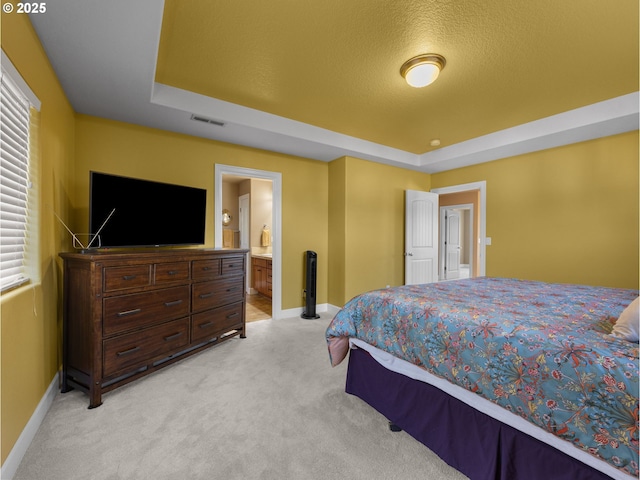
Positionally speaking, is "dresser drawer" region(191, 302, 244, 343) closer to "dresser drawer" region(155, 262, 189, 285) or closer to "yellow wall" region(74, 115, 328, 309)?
"dresser drawer" region(155, 262, 189, 285)

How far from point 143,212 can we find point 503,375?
291 cm

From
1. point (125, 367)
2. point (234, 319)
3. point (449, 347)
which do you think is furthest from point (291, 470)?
point (234, 319)

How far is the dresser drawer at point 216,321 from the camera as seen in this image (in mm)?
2738

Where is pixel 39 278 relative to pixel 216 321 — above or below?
above

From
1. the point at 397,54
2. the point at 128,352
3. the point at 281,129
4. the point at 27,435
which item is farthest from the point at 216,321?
the point at 397,54

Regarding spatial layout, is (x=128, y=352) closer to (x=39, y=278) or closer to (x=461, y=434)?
(x=39, y=278)

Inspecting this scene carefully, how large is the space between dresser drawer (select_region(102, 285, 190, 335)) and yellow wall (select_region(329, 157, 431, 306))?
2.33 m

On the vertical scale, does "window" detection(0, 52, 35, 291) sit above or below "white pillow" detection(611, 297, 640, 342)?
above

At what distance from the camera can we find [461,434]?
4.56ft

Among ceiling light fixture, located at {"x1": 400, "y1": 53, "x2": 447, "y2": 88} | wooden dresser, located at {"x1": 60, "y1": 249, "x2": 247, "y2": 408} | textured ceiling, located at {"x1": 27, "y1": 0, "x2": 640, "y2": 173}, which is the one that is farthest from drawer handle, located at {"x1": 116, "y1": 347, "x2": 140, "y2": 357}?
ceiling light fixture, located at {"x1": 400, "y1": 53, "x2": 447, "y2": 88}

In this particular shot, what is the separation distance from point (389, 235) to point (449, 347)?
136 inches

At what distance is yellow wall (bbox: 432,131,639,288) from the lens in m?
3.21

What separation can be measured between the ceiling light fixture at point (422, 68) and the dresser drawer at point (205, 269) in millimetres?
2469

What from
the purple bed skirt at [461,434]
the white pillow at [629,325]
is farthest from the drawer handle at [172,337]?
the white pillow at [629,325]
